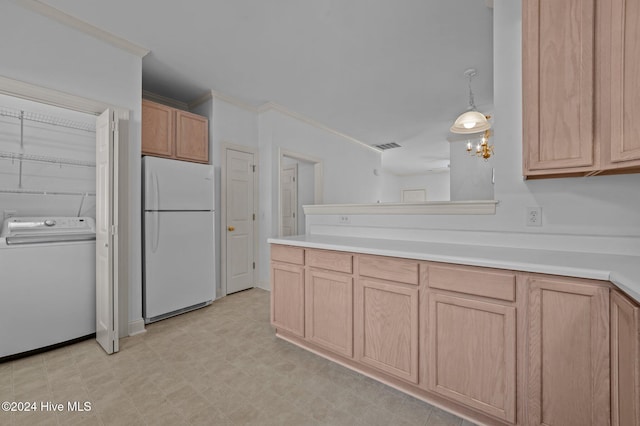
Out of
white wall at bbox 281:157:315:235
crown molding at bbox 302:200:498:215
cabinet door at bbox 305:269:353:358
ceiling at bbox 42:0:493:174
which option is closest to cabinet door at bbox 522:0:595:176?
crown molding at bbox 302:200:498:215

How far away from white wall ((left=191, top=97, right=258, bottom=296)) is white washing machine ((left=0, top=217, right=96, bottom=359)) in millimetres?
1392

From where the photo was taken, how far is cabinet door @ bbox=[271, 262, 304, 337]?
7.25ft

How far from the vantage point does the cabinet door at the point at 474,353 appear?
1.30 metres

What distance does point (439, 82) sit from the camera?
11.3 ft

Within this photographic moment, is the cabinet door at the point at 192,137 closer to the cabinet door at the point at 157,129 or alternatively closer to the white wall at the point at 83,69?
the cabinet door at the point at 157,129

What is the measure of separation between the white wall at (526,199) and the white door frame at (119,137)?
288cm

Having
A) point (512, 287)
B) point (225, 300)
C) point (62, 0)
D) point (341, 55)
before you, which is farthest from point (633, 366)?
point (62, 0)

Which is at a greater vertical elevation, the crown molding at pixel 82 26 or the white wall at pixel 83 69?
the crown molding at pixel 82 26

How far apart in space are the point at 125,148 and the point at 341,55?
2.41 m

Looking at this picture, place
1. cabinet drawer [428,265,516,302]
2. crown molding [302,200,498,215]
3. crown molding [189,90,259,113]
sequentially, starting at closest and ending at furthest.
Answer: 1. cabinet drawer [428,265,516,302]
2. crown molding [302,200,498,215]
3. crown molding [189,90,259,113]

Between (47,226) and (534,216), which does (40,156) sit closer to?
(47,226)

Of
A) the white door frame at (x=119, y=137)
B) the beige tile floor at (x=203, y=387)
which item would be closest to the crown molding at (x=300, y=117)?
the white door frame at (x=119, y=137)

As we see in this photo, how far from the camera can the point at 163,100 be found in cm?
369

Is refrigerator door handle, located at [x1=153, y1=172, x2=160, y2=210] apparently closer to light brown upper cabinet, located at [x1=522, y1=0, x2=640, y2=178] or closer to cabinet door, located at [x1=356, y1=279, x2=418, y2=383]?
cabinet door, located at [x1=356, y1=279, x2=418, y2=383]
